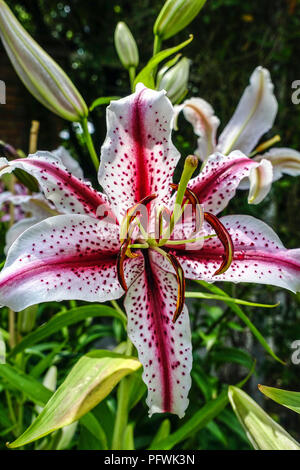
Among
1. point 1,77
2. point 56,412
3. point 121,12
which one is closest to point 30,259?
point 56,412

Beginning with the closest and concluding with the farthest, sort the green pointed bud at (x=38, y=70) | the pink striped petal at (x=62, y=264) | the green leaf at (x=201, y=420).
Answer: the pink striped petal at (x=62, y=264)
the green pointed bud at (x=38, y=70)
the green leaf at (x=201, y=420)

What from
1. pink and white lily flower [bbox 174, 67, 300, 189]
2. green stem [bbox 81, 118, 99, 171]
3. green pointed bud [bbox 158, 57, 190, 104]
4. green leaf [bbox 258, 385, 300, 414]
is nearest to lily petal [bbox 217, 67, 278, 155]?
pink and white lily flower [bbox 174, 67, 300, 189]

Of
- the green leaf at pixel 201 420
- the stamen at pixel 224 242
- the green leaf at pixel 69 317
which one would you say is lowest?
the green leaf at pixel 201 420

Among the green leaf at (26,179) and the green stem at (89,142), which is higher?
the green stem at (89,142)

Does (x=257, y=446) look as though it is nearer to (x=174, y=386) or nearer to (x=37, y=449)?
(x=174, y=386)

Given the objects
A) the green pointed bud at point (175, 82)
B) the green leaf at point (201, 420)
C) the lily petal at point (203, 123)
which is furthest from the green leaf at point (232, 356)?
the green pointed bud at point (175, 82)

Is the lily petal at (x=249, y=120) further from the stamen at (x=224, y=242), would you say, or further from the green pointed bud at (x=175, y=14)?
the stamen at (x=224, y=242)

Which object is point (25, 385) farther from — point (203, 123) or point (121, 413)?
point (203, 123)
